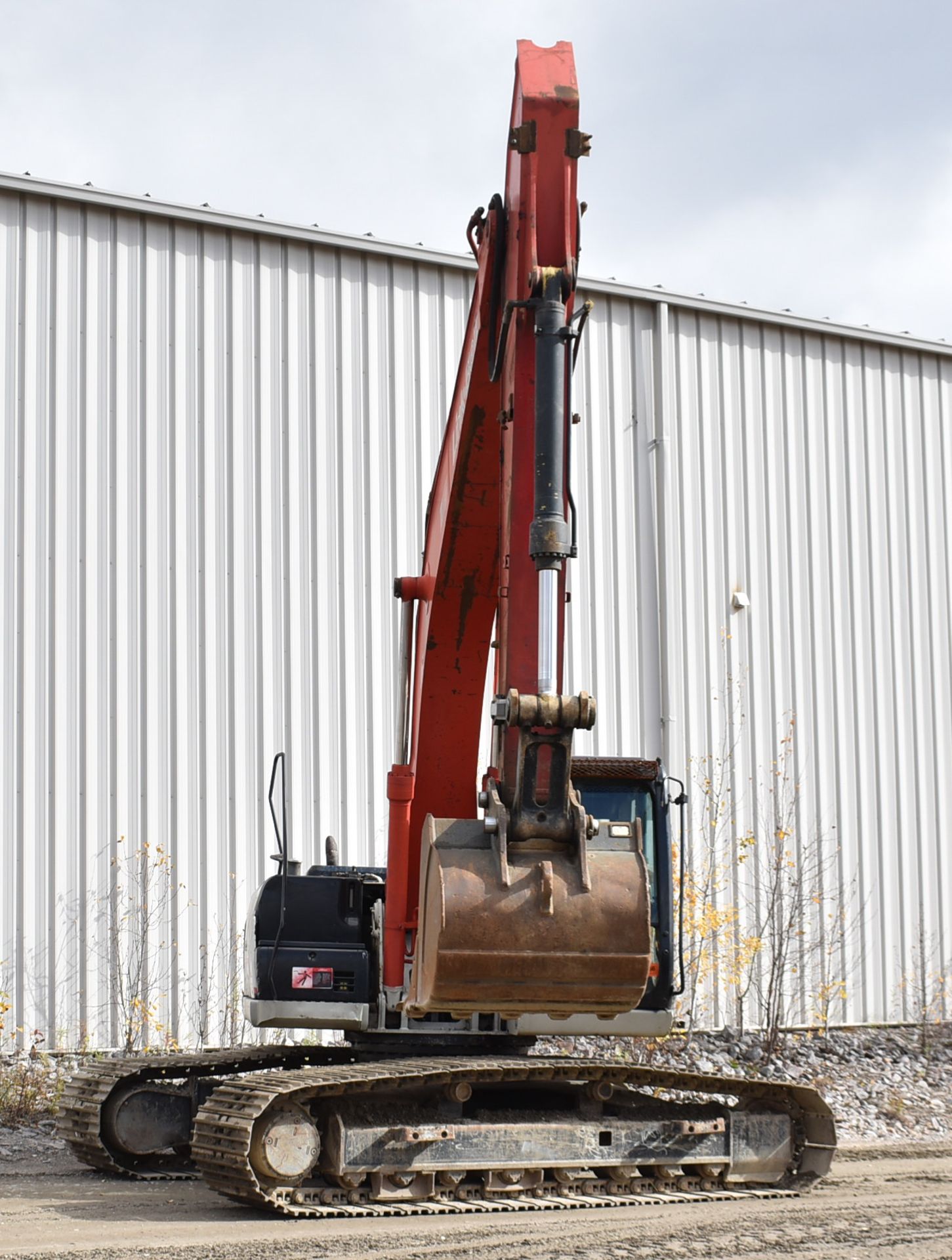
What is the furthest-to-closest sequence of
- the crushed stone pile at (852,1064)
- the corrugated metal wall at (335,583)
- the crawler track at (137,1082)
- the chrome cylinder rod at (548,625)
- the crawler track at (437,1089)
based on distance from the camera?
1. the corrugated metal wall at (335,583)
2. the crushed stone pile at (852,1064)
3. the crawler track at (137,1082)
4. the crawler track at (437,1089)
5. the chrome cylinder rod at (548,625)

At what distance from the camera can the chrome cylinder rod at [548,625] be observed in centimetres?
615

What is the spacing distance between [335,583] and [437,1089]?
23.9 ft

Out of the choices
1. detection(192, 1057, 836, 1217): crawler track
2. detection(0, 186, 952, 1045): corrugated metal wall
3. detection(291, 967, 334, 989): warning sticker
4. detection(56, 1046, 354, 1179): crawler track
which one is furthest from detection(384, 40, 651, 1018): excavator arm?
detection(0, 186, 952, 1045): corrugated metal wall

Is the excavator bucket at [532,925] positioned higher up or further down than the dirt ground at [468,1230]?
higher up

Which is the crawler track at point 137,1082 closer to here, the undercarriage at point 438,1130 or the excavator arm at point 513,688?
the undercarriage at point 438,1130

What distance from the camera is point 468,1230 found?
8414 millimetres

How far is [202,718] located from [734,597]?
653 cm

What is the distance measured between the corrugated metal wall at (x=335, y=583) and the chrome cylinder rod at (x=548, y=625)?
9.08 meters

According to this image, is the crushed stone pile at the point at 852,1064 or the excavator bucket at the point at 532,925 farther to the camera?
the crushed stone pile at the point at 852,1064

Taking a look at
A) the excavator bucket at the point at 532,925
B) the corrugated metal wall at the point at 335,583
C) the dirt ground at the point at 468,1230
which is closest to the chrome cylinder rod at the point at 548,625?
the excavator bucket at the point at 532,925

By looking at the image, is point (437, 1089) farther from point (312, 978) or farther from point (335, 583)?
point (335, 583)

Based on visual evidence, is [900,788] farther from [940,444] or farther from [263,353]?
[263,353]

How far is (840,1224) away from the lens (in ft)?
28.7

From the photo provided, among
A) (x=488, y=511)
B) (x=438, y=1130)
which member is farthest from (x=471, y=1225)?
(x=488, y=511)
